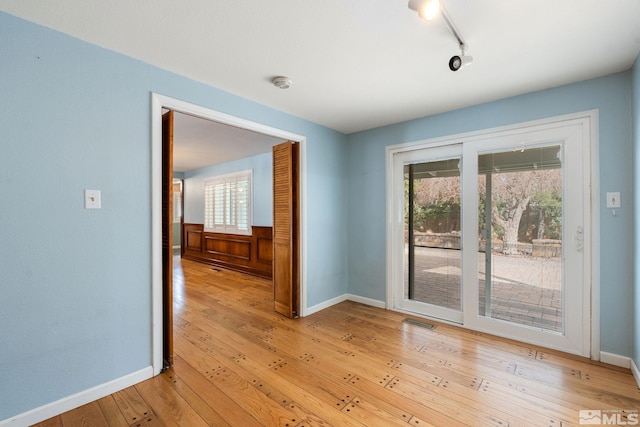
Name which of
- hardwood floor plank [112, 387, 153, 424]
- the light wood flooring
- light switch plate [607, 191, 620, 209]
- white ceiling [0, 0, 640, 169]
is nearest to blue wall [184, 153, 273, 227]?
the light wood flooring

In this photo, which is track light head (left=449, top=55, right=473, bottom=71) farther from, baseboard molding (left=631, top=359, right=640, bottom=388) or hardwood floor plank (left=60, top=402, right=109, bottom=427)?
hardwood floor plank (left=60, top=402, right=109, bottom=427)

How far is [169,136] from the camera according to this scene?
234 centimetres

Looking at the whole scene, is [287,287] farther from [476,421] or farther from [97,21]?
[97,21]

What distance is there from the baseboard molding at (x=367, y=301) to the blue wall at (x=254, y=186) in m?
2.27

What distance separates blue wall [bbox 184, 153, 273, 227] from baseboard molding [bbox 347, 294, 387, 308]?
2.27 metres

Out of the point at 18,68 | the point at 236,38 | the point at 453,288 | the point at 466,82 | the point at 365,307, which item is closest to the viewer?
the point at 18,68

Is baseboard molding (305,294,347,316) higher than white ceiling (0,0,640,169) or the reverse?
the reverse

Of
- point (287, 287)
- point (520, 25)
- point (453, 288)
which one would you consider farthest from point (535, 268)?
point (287, 287)

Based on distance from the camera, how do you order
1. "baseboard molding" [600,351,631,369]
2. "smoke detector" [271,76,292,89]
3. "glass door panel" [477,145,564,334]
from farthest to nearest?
1. "glass door panel" [477,145,564,334]
2. "smoke detector" [271,76,292,89]
3. "baseboard molding" [600,351,631,369]

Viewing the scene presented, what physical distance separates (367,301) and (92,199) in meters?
3.29

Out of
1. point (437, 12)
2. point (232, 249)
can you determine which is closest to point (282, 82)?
point (437, 12)

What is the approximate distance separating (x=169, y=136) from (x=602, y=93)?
3.65 meters

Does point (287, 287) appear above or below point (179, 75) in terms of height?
below

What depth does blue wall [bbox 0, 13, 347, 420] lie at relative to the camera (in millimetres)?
1680
